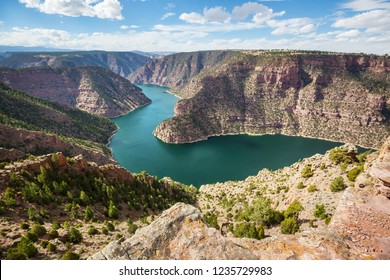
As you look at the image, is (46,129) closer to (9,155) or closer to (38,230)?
(9,155)

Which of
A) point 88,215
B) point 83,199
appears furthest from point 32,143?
point 88,215

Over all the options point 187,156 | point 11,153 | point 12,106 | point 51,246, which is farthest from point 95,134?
point 51,246

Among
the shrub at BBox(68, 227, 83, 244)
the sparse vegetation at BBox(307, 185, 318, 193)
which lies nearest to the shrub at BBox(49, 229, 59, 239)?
the shrub at BBox(68, 227, 83, 244)

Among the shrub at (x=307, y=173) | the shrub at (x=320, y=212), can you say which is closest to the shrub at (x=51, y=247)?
the shrub at (x=320, y=212)

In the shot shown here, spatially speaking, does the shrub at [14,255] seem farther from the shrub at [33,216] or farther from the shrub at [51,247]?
the shrub at [33,216]
